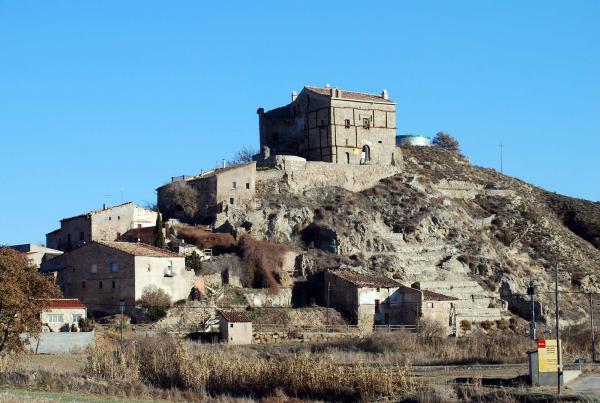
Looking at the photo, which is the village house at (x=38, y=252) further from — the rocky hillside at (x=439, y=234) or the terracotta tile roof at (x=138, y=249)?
the rocky hillside at (x=439, y=234)

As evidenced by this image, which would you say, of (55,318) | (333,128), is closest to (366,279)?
(333,128)

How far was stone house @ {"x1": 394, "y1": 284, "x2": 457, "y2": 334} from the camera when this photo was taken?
71438 millimetres

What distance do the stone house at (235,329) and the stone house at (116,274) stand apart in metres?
5.08

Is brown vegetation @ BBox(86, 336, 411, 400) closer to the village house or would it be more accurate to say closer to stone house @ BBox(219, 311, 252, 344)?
stone house @ BBox(219, 311, 252, 344)

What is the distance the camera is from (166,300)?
66938 millimetres

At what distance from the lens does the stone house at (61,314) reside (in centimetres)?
6144

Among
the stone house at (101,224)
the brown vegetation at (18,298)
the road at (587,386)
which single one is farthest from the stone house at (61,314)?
the road at (587,386)

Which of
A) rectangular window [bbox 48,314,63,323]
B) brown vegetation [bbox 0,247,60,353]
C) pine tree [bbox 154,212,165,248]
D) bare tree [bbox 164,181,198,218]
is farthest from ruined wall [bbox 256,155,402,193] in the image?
brown vegetation [bbox 0,247,60,353]

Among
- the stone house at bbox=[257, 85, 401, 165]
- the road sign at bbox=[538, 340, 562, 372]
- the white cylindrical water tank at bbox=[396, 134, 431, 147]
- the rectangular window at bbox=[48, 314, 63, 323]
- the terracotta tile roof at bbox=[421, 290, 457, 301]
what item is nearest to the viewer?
the road sign at bbox=[538, 340, 562, 372]

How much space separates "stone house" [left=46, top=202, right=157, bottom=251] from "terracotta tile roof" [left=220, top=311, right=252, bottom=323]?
13266mm

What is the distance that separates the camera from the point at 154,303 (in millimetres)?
66125

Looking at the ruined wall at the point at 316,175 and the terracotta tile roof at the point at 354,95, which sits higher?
the terracotta tile roof at the point at 354,95

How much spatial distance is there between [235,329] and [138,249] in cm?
878

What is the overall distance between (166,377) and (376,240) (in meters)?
33.8
